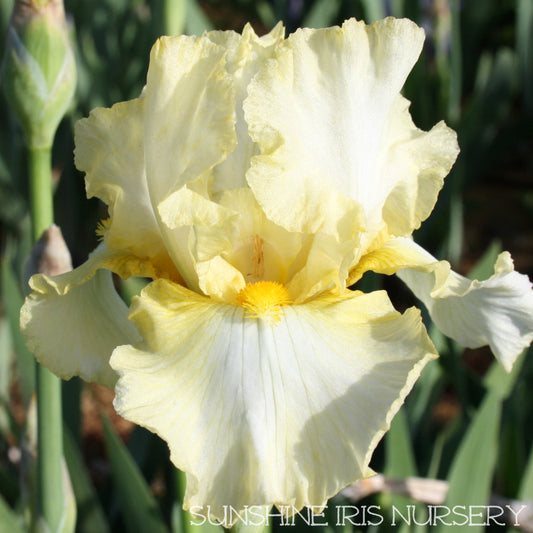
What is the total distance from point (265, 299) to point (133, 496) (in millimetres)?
606

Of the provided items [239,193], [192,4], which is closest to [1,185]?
[192,4]

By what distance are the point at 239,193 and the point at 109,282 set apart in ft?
0.88

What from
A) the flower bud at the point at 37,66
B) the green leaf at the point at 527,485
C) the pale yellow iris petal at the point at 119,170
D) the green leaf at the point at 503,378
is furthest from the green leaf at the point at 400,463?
the flower bud at the point at 37,66

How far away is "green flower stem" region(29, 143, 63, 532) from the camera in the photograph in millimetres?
1003

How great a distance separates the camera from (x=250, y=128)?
810mm

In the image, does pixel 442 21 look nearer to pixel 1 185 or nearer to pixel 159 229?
pixel 1 185

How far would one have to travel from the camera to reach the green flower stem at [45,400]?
1.00m

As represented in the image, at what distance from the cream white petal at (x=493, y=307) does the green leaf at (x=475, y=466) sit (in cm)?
43

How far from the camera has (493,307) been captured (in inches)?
37.3

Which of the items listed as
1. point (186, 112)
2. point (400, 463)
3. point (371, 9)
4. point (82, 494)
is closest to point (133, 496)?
point (82, 494)

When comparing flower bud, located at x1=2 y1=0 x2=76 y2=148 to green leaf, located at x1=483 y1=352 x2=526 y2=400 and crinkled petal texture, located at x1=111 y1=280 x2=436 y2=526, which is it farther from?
green leaf, located at x1=483 y1=352 x2=526 y2=400

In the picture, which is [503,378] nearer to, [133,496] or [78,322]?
[133,496]

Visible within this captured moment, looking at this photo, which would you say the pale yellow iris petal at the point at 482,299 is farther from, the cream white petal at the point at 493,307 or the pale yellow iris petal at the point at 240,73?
the pale yellow iris petal at the point at 240,73

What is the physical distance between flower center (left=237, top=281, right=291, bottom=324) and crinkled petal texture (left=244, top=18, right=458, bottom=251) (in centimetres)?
9
